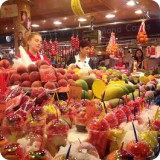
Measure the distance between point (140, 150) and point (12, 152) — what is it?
403 mm

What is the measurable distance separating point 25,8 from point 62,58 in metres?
2.95

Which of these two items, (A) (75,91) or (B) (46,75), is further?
(B) (46,75)

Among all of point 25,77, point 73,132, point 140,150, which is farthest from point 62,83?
point 140,150

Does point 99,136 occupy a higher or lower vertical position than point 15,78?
lower

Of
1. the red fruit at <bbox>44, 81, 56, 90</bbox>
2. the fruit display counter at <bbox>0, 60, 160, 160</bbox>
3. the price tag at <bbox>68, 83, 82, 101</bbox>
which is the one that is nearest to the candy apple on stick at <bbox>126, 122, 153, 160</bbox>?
the fruit display counter at <bbox>0, 60, 160, 160</bbox>

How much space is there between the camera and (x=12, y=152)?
0.77m

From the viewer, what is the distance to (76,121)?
1312mm

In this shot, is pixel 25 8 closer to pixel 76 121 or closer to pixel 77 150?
pixel 76 121

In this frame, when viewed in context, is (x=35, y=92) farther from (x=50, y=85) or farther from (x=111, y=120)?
(x=111, y=120)

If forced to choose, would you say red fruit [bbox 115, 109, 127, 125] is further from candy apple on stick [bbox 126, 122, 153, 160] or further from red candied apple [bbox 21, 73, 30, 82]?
red candied apple [bbox 21, 73, 30, 82]

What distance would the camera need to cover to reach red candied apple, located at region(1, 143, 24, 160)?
2.52 feet

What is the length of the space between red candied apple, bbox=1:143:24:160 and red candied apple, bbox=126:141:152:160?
1.14 feet

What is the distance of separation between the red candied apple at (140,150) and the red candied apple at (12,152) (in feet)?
1.14

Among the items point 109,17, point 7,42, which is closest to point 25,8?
point 109,17
